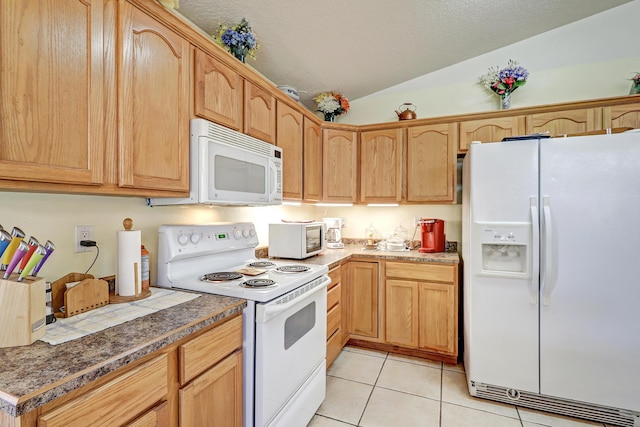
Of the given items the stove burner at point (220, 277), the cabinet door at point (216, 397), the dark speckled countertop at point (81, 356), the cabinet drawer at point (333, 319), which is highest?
the stove burner at point (220, 277)

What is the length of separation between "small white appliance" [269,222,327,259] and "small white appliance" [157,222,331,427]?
388 millimetres

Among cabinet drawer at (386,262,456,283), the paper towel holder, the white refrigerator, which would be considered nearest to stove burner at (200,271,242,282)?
the paper towel holder

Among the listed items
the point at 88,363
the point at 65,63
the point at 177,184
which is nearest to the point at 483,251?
the point at 177,184

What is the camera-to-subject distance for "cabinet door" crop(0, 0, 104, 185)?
894 millimetres

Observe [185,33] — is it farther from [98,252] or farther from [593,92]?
[593,92]

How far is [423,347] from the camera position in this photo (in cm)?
261

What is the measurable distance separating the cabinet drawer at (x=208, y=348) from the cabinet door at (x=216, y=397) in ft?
0.10

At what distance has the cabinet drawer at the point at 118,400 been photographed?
2.35 feet

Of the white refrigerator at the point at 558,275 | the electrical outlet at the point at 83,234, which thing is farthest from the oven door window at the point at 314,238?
the electrical outlet at the point at 83,234

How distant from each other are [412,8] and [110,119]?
218 cm

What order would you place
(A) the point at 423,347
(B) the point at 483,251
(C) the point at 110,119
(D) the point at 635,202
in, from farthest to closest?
(A) the point at 423,347, (B) the point at 483,251, (D) the point at 635,202, (C) the point at 110,119

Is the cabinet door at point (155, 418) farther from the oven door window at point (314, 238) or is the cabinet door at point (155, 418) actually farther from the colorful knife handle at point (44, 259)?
the oven door window at point (314, 238)

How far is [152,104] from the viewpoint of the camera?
1341mm

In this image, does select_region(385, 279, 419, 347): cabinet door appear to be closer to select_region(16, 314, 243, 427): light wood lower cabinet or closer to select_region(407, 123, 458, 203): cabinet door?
select_region(407, 123, 458, 203): cabinet door
